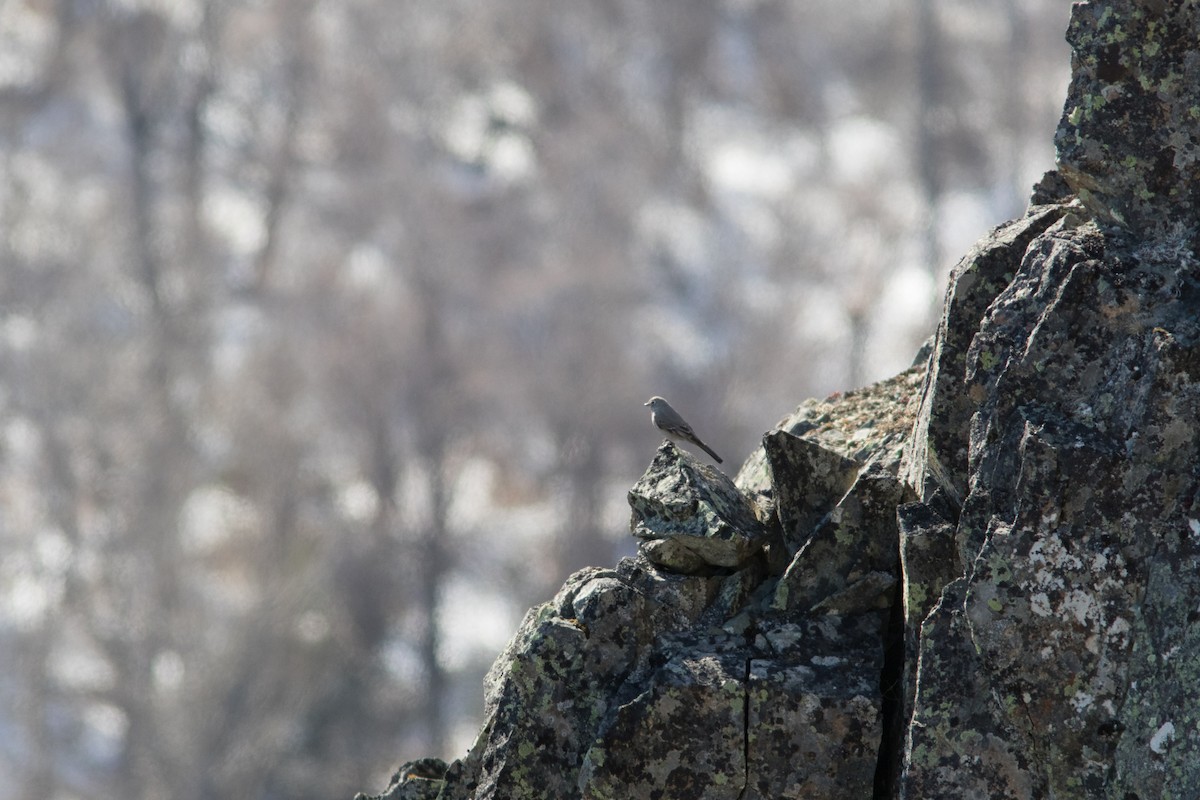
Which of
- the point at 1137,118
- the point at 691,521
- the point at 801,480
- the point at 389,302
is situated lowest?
the point at 691,521

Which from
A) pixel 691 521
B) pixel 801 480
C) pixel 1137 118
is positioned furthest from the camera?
pixel 801 480

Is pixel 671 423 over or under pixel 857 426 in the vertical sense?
over

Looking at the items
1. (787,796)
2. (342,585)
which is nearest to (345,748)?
(342,585)

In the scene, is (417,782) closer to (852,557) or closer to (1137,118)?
(852,557)

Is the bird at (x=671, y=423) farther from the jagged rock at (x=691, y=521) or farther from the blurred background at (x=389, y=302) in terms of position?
the blurred background at (x=389, y=302)

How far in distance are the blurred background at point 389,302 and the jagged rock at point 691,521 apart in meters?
28.3

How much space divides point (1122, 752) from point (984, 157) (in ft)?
181

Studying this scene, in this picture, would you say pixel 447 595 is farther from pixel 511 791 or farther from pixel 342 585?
pixel 511 791

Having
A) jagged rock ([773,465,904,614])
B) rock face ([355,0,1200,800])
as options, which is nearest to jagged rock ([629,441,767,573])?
rock face ([355,0,1200,800])

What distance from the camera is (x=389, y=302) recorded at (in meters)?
51.0

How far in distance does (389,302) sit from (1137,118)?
45707 millimetres

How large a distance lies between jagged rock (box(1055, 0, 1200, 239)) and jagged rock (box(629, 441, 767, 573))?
184cm

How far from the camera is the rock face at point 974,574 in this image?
549 cm

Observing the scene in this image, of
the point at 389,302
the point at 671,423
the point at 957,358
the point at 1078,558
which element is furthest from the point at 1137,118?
the point at 389,302
